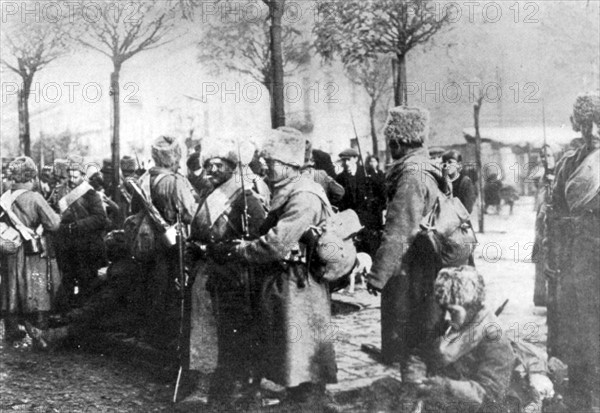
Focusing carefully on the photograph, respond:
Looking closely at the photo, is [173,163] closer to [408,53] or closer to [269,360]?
[269,360]

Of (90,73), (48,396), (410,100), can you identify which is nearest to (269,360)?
(48,396)

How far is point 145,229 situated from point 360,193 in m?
3.62

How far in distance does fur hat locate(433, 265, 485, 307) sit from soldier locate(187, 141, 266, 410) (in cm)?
122

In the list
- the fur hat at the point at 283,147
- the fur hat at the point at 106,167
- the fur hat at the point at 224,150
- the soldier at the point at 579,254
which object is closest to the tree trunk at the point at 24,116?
the fur hat at the point at 106,167

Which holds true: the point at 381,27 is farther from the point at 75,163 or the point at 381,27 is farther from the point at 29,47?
the point at 75,163

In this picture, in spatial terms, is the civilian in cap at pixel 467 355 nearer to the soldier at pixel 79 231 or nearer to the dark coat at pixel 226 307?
the dark coat at pixel 226 307

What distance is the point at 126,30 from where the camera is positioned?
225 inches

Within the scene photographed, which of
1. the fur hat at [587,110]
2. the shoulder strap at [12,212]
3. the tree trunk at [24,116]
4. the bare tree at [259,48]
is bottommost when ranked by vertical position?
the shoulder strap at [12,212]

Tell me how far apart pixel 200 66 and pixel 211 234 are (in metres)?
2.16

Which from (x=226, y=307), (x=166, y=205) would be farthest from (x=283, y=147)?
(x=166, y=205)

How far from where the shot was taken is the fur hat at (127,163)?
7090 mm

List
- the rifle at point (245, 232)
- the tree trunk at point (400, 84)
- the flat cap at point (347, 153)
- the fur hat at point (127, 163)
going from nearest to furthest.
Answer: the rifle at point (245, 232) < the tree trunk at point (400, 84) < the fur hat at point (127, 163) < the flat cap at point (347, 153)

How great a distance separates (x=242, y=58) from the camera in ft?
19.7

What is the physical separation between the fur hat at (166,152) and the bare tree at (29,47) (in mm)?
1558
